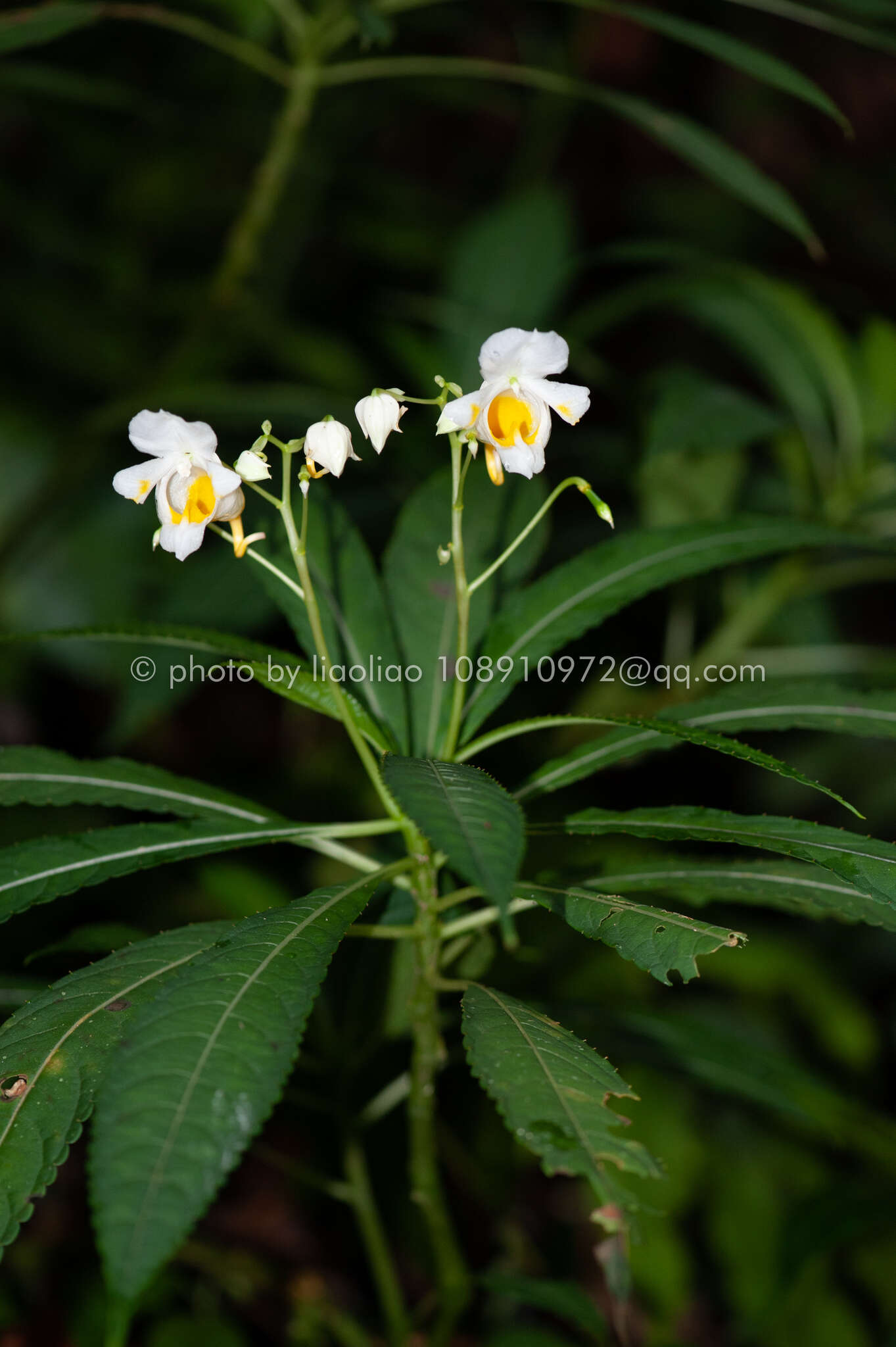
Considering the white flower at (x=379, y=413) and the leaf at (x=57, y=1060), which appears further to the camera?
the white flower at (x=379, y=413)

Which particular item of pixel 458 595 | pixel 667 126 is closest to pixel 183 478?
pixel 458 595

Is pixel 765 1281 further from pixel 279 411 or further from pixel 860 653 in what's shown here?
pixel 279 411

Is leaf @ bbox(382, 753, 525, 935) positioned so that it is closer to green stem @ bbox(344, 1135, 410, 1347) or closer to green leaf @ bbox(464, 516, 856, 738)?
green leaf @ bbox(464, 516, 856, 738)

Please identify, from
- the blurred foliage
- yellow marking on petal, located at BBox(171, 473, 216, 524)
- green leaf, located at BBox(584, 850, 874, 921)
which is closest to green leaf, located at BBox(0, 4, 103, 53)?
the blurred foliage

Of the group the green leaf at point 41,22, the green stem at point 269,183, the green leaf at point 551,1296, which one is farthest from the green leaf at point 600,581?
the green leaf at point 41,22

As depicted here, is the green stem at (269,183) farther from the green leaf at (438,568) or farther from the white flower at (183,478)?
the white flower at (183,478)

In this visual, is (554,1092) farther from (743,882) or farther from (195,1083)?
(743,882)
